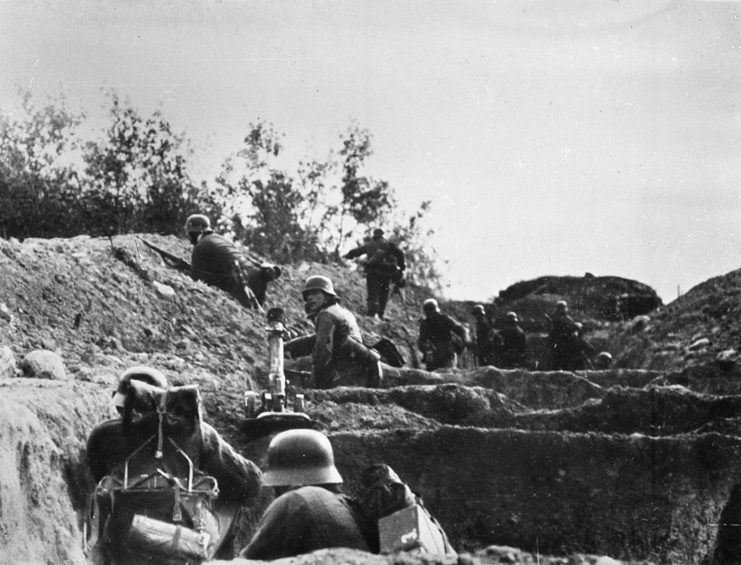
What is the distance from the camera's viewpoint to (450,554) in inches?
261

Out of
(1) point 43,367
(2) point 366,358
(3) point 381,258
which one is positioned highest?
(3) point 381,258

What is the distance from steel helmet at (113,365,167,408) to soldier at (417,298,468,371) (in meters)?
11.0

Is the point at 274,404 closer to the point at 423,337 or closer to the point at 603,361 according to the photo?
the point at 423,337

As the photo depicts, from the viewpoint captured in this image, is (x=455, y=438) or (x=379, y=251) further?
(x=379, y=251)

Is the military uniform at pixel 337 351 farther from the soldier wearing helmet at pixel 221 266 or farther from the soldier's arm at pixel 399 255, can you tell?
the soldier's arm at pixel 399 255

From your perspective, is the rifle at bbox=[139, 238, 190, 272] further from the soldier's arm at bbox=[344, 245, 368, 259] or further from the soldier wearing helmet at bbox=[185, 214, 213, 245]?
the soldier's arm at bbox=[344, 245, 368, 259]

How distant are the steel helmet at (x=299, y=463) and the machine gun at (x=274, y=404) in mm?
3056

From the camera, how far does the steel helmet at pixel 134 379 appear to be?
7.87 m

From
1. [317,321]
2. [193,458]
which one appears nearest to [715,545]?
[317,321]

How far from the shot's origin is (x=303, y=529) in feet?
23.3

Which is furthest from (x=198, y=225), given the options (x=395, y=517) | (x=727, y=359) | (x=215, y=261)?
(x=395, y=517)

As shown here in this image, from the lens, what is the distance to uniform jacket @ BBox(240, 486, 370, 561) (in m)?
7.08

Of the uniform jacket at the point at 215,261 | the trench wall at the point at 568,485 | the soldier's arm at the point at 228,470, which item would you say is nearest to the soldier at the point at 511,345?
the uniform jacket at the point at 215,261

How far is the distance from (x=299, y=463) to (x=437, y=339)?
10935 millimetres
